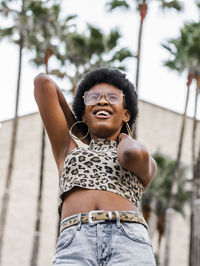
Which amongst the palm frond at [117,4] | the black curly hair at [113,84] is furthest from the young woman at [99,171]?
the palm frond at [117,4]

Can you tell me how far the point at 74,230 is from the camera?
2.23 meters

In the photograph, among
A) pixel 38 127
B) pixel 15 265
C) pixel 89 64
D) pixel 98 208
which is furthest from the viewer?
pixel 38 127

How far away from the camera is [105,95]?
2777 millimetres

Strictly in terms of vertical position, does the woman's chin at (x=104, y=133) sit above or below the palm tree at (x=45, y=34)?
below

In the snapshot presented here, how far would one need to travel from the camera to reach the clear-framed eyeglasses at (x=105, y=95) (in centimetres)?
277

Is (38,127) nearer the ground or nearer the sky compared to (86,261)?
nearer the sky

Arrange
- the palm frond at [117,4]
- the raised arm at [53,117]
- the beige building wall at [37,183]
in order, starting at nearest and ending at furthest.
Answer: the raised arm at [53,117], the palm frond at [117,4], the beige building wall at [37,183]

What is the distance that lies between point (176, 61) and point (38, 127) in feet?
31.8

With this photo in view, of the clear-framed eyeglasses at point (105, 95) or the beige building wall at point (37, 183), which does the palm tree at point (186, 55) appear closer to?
the beige building wall at point (37, 183)

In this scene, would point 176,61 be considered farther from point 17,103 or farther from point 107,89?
point 107,89

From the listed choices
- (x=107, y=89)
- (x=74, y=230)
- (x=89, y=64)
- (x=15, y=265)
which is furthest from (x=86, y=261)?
(x=15, y=265)

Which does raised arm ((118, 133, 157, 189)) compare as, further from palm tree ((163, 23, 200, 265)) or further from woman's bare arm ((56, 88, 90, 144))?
palm tree ((163, 23, 200, 265))

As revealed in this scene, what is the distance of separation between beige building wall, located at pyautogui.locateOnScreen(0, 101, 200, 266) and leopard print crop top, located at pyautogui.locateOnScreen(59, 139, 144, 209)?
1919 centimetres

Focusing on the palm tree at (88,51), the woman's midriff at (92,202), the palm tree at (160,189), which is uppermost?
the palm tree at (88,51)
